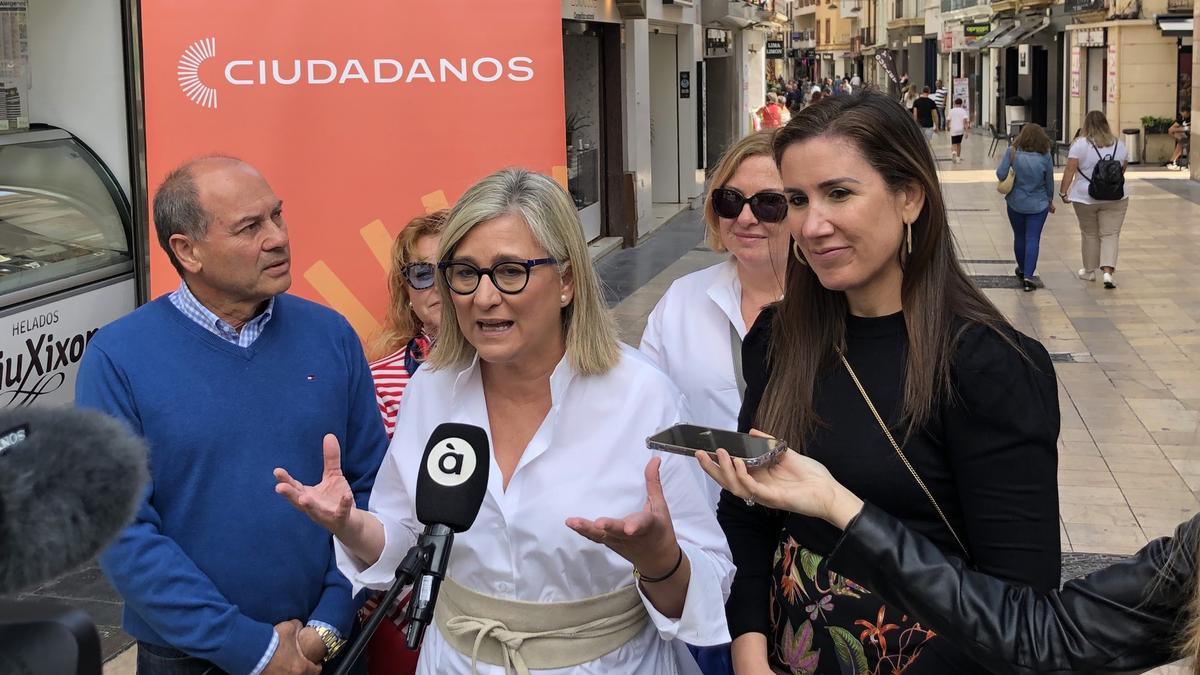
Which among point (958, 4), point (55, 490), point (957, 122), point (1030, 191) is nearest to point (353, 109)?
point (55, 490)

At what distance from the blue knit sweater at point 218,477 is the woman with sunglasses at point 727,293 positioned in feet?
3.34

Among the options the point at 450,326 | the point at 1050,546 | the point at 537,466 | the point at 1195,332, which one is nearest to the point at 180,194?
the point at 450,326

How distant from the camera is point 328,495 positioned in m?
2.49

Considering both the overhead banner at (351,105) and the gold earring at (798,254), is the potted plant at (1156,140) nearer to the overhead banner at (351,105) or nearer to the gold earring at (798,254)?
the overhead banner at (351,105)

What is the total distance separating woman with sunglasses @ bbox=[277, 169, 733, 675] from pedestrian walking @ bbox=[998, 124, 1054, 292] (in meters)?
11.9

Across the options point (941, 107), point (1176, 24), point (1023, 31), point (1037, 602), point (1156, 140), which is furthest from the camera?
point (941, 107)

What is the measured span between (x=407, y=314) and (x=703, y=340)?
103cm

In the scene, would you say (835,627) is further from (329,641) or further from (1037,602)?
(329,641)

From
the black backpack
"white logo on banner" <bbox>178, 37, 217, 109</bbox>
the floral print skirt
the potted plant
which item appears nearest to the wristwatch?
the floral print skirt

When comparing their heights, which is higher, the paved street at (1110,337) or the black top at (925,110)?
the black top at (925,110)

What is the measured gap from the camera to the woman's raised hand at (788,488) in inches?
75.9

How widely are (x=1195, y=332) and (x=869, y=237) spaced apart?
34.3 ft

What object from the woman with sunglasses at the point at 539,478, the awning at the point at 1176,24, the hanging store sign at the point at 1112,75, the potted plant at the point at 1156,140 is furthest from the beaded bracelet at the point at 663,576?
the hanging store sign at the point at 1112,75

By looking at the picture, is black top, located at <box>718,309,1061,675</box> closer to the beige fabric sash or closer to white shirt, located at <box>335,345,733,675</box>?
white shirt, located at <box>335,345,733,675</box>
